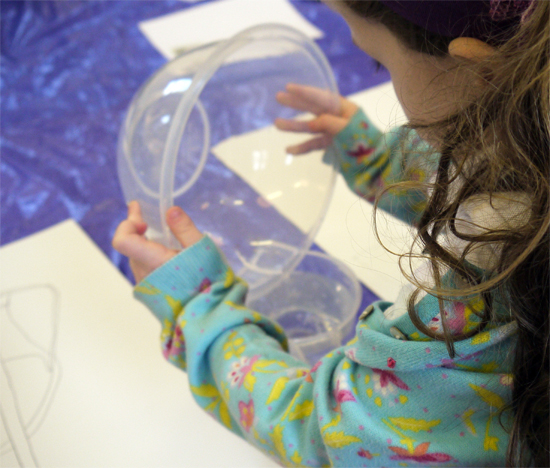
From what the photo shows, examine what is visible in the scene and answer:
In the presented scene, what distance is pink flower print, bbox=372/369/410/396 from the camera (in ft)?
0.95

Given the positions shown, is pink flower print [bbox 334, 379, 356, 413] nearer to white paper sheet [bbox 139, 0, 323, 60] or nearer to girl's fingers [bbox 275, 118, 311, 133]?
girl's fingers [bbox 275, 118, 311, 133]

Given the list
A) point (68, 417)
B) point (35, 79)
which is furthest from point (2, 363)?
point (35, 79)

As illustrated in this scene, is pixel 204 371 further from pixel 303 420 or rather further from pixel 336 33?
pixel 336 33

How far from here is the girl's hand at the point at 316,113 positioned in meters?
0.54

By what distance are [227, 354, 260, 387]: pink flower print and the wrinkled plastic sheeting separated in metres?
0.19

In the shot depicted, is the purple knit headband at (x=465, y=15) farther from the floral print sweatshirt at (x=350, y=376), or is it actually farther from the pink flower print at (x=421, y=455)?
the pink flower print at (x=421, y=455)

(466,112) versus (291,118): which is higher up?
(466,112)

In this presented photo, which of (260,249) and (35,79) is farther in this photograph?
(35,79)

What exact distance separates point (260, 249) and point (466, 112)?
34 cm

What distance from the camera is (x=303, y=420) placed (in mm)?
332

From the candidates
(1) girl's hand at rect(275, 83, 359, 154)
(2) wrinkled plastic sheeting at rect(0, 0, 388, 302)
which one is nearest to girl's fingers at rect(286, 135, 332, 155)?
(1) girl's hand at rect(275, 83, 359, 154)

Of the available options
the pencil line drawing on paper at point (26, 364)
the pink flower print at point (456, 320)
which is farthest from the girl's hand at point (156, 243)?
the pink flower print at point (456, 320)

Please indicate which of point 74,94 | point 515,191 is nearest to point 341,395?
point 515,191

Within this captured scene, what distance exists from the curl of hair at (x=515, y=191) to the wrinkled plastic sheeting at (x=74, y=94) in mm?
266
